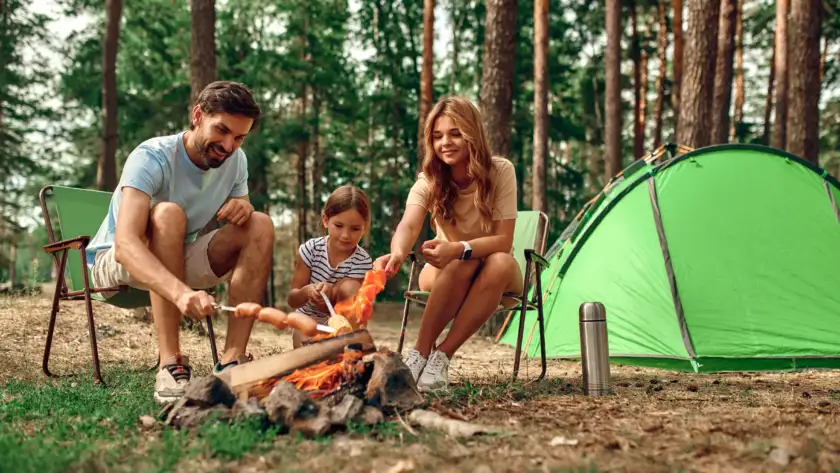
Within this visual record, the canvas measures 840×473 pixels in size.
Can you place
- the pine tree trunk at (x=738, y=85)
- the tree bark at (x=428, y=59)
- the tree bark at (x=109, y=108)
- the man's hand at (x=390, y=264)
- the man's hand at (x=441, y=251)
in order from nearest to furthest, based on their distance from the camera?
the man's hand at (x=390, y=264)
the man's hand at (x=441, y=251)
the tree bark at (x=109, y=108)
the tree bark at (x=428, y=59)
the pine tree trunk at (x=738, y=85)

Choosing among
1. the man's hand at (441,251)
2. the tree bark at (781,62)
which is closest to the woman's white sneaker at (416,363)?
the man's hand at (441,251)

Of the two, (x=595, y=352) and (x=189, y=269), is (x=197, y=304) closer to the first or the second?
(x=189, y=269)

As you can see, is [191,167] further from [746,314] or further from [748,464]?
[746,314]

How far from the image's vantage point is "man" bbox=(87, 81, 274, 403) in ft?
9.84

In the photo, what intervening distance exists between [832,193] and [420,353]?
135 inches

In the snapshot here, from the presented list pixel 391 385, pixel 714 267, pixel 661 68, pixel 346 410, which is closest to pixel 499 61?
pixel 714 267

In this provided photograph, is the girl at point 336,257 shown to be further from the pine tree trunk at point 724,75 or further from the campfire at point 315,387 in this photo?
the pine tree trunk at point 724,75

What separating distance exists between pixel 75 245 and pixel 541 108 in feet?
27.9

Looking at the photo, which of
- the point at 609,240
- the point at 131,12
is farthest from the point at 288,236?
the point at 609,240

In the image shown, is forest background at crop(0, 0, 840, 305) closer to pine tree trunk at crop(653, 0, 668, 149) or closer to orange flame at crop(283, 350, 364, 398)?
pine tree trunk at crop(653, 0, 668, 149)

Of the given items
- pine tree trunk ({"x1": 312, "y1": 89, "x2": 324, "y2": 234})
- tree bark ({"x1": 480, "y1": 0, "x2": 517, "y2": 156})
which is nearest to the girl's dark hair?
tree bark ({"x1": 480, "y1": 0, "x2": 517, "y2": 156})

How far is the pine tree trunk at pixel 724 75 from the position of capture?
28.9 feet

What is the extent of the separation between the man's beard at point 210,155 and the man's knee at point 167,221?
27 centimetres

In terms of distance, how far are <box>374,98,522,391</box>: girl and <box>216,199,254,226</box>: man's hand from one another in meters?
0.62
